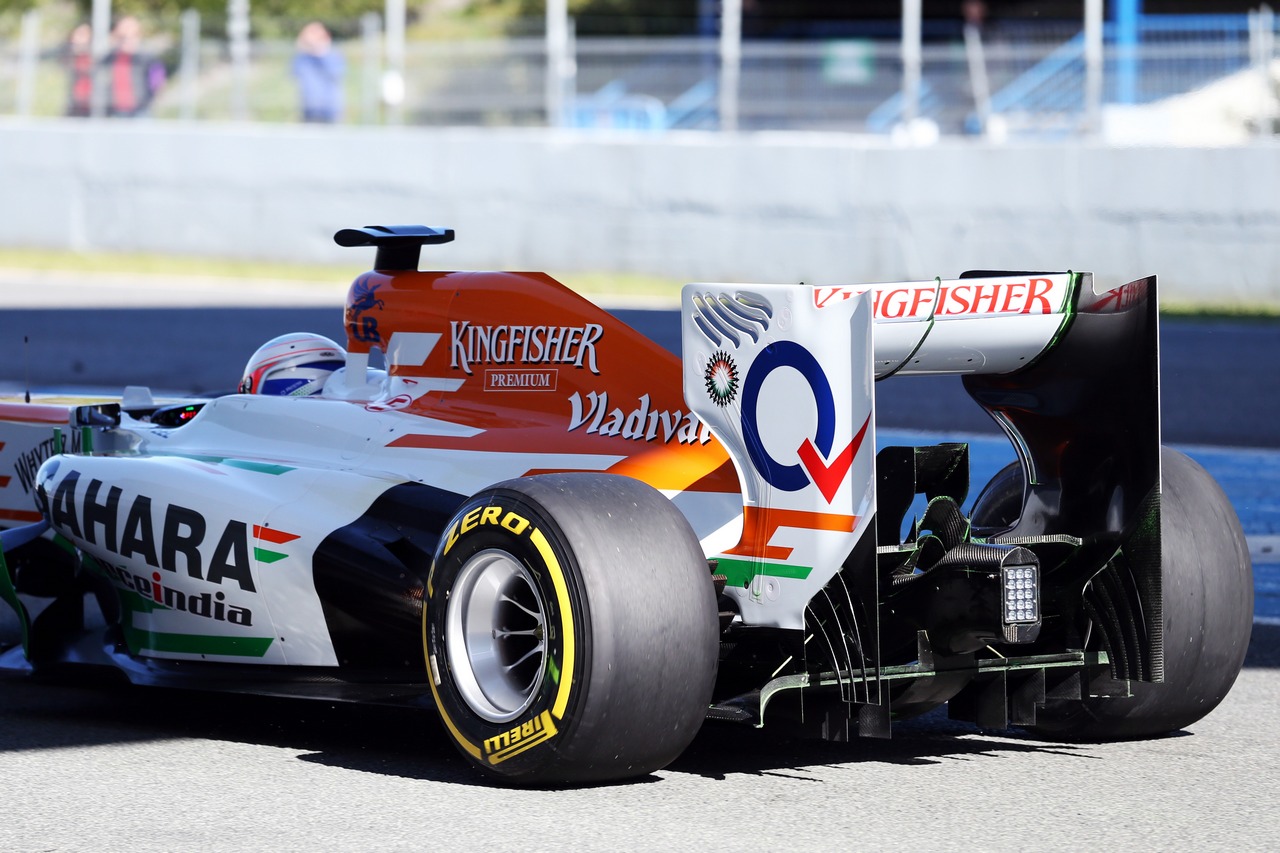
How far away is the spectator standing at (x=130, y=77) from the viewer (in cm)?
2230

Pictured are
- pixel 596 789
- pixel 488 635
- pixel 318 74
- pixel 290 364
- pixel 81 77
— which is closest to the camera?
pixel 596 789

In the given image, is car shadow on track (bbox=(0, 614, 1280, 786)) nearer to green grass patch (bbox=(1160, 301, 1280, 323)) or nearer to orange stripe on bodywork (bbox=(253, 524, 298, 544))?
orange stripe on bodywork (bbox=(253, 524, 298, 544))

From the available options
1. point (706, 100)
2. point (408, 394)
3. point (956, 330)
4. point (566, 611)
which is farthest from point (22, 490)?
point (706, 100)

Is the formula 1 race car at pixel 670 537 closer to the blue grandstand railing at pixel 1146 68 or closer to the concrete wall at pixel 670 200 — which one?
the concrete wall at pixel 670 200

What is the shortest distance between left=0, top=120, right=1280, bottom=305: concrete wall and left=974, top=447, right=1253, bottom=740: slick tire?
40.1 feet

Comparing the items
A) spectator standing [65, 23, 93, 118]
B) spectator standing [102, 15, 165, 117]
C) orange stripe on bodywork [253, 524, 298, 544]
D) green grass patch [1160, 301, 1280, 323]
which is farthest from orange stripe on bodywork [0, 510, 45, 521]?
spectator standing [65, 23, 93, 118]

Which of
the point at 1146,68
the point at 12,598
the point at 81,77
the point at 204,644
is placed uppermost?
the point at 81,77

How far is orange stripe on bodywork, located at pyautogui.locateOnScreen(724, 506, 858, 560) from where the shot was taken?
445 cm

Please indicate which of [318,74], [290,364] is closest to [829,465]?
[290,364]

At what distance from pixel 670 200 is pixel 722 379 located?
1501 centimetres

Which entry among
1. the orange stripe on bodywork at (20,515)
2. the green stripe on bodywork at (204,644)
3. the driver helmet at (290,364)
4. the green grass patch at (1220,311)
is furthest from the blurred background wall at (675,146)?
the green stripe on bodywork at (204,644)

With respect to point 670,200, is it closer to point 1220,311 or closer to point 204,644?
point 1220,311

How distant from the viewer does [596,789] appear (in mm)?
4551

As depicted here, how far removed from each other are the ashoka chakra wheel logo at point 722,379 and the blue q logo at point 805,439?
0.13ft
